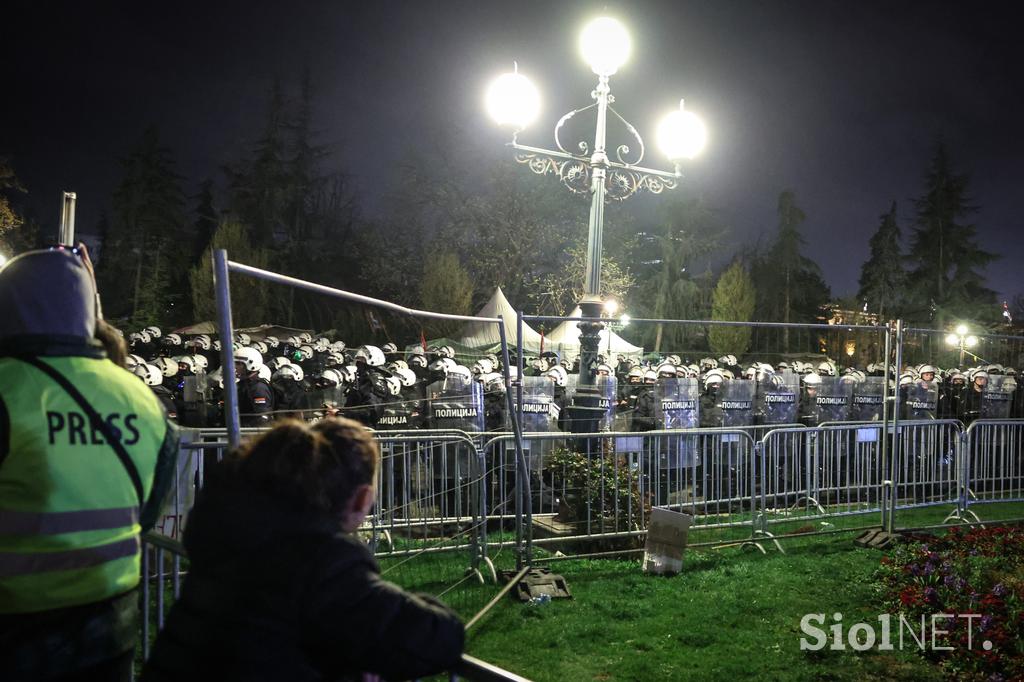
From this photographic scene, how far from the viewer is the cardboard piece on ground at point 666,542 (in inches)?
270

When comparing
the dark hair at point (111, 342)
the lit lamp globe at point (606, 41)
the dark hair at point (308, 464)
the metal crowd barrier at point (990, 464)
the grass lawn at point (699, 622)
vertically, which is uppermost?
the lit lamp globe at point (606, 41)

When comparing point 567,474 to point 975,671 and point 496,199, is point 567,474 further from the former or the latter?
point 496,199

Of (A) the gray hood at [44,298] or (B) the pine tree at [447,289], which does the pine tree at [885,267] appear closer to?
(B) the pine tree at [447,289]

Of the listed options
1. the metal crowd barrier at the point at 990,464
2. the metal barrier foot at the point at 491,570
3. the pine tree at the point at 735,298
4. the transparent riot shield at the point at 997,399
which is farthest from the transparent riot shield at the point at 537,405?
the pine tree at the point at 735,298

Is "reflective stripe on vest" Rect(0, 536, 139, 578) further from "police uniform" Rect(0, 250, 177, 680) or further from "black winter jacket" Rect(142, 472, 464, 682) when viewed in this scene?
"black winter jacket" Rect(142, 472, 464, 682)

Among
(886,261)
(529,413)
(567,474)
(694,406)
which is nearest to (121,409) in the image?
(567,474)

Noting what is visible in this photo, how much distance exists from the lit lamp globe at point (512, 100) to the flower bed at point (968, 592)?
22.0 ft

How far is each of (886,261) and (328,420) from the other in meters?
66.9

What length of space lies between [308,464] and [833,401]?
1303 centimetres

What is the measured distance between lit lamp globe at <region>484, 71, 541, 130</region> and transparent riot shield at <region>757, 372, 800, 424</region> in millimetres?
6686

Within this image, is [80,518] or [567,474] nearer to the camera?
[80,518]

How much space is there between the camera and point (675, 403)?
12.0 meters

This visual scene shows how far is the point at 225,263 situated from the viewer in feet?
8.92
